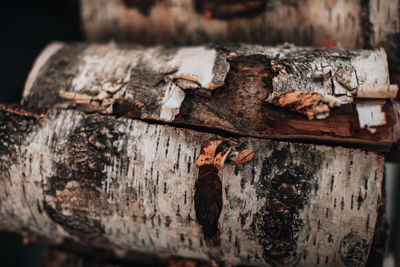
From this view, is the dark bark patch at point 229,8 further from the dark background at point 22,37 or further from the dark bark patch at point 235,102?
the dark background at point 22,37

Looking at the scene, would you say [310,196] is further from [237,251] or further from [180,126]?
[180,126]

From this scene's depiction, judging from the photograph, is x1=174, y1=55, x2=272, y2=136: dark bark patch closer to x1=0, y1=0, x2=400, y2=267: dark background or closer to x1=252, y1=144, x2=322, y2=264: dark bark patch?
x1=252, y1=144, x2=322, y2=264: dark bark patch

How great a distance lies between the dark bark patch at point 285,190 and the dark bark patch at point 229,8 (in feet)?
2.35

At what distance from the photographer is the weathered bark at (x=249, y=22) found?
47.0 inches

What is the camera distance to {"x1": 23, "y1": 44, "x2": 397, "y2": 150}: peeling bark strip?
870mm

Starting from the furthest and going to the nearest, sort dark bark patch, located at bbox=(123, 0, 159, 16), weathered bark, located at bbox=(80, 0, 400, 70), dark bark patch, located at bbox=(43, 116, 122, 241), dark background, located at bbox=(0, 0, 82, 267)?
dark background, located at bbox=(0, 0, 82, 267) → dark bark patch, located at bbox=(123, 0, 159, 16) → weathered bark, located at bbox=(80, 0, 400, 70) → dark bark patch, located at bbox=(43, 116, 122, 241)

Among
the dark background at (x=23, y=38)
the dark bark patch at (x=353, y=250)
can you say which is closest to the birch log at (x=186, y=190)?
the dark bark patch at (x=353, y=250)

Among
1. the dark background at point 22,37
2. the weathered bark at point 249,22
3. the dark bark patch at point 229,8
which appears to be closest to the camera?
the weathered bark at point 249,22

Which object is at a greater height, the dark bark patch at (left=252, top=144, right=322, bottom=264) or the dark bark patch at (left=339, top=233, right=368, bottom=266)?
the dark bark patch at (left=252, top=144, right=322, bottom=264)

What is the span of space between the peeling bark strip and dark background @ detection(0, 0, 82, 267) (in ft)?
1.73

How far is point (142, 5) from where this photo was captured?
1.41m

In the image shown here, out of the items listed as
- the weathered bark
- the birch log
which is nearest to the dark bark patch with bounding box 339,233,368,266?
the birch log

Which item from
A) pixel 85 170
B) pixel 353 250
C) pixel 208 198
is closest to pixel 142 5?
pixel 85 170

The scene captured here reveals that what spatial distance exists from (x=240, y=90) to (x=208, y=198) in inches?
14.6
